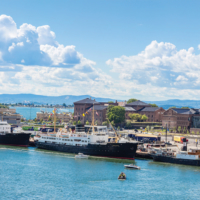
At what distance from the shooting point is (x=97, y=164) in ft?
210

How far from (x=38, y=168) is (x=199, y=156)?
27.4 meters

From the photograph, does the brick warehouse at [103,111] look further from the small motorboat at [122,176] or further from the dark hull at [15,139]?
the small motorboat at [122,176]

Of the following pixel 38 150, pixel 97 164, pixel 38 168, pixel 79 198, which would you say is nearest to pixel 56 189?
pixel 79 198

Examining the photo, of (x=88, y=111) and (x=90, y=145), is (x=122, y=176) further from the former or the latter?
(x=88, y=111)

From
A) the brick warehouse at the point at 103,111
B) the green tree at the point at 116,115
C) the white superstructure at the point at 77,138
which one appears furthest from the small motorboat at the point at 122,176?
the brick warehouse at the point at 103,111

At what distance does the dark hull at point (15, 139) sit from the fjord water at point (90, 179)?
663 inches

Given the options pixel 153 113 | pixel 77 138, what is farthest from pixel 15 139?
pixel 153 113

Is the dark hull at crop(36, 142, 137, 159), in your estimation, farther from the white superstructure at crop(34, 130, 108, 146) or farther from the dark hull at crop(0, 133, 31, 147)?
the dark hull at crop(0, 133, 31, 147)

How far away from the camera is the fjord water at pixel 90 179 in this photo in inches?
1794

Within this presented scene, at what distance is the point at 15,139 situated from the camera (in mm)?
87188

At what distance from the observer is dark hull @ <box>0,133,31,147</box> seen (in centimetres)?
8694

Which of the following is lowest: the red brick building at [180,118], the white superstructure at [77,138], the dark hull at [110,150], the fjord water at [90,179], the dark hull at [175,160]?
the fjord water at [90,179]

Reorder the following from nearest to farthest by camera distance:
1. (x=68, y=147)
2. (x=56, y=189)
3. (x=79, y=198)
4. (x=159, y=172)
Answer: (x=79, y=198), (x=56, y=189), (x=159, y=172), (x=68, y=147)

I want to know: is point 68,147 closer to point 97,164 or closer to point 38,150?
point 38,150
